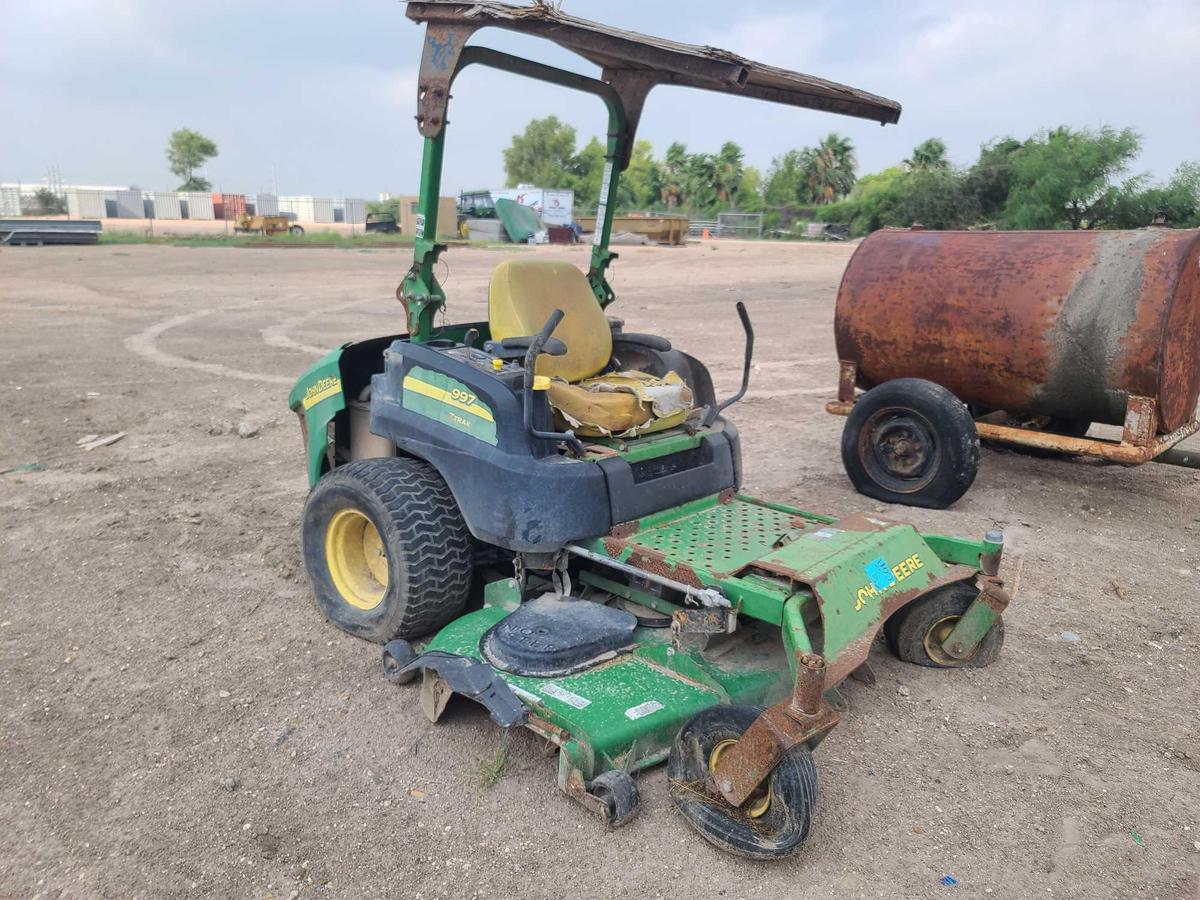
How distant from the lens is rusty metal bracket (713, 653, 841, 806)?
106 inches

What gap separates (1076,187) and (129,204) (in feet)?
198

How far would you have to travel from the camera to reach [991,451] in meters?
7.66

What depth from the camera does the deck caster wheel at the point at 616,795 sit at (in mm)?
2914

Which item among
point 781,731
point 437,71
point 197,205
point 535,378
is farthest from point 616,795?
point 197,205

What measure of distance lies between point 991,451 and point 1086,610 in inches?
126

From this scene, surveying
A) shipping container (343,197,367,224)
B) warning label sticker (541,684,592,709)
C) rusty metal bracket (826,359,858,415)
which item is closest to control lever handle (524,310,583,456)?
warning label sticker (541,684,592,709)

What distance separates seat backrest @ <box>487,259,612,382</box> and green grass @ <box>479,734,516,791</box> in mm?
1721

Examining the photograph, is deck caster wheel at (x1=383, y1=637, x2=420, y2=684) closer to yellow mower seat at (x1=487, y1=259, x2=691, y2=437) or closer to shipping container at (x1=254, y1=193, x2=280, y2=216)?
yellow mower seat at (x1=487, y1=259, x2=691, y2=437)

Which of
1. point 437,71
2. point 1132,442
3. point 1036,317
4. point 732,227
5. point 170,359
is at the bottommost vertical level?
point 170,359

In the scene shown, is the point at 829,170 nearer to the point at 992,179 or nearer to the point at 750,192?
the point at 750,192

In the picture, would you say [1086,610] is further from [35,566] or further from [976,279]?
[35,566]

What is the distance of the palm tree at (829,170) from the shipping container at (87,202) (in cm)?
4925

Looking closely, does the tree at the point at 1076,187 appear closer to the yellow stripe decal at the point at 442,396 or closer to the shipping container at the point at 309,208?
the yellow stripe decal at the point at 442,396

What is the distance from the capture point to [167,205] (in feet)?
212
